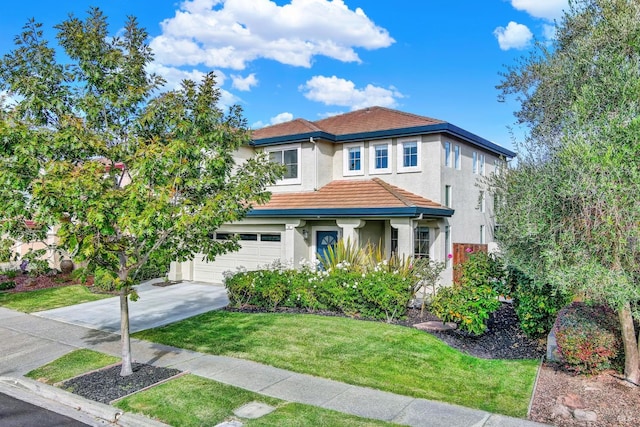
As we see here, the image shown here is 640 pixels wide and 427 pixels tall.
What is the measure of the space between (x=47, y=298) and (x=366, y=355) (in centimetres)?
1223

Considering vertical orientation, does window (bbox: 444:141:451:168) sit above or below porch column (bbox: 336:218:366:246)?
above

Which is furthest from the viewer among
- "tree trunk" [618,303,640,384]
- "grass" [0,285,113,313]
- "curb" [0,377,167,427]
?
"grass" [0,285,113,313]

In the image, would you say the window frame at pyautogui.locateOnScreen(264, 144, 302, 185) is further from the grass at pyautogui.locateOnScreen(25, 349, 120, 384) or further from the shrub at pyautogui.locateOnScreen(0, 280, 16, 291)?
the shrub at pyautogui.locateOnScreen(0, 280, 16, 291)

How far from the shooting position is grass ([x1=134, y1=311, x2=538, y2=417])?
6.62 m

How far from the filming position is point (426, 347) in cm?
859

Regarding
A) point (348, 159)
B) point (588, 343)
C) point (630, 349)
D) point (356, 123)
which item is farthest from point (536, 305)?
point (356, 123)

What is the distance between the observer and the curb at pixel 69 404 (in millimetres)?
5898

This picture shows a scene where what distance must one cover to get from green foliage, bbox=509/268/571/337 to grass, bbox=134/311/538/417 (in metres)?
1.38

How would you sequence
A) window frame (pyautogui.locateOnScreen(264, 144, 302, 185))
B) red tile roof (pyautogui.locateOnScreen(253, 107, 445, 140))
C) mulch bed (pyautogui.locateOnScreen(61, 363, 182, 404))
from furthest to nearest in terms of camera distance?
window frame (pyautogui.locateOnScreen(264, 144, 302, 185))
red tile roof (pyautogui.locateOnScreen(253, 107, 445, 140))
mulch bed (pyautogui.locateOnScreen(61, 363, 182, 404))

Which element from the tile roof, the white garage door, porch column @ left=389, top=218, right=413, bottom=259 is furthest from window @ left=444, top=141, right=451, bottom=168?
the white garage door

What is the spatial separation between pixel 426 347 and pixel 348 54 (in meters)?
21.9

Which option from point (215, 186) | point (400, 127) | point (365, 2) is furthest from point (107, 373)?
point (365, 2)

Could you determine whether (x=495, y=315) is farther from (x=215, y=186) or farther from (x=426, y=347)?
(x=215, y=186)

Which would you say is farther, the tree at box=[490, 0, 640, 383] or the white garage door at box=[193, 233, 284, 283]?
the white garage door at box=[193, 233, 284, 283]
